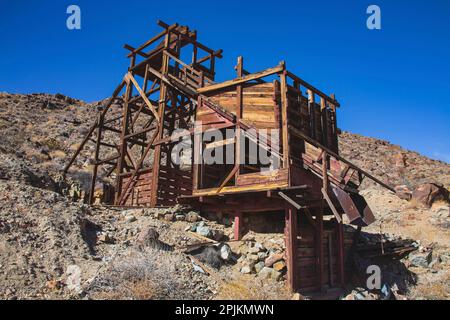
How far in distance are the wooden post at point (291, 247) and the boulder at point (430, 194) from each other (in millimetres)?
15977

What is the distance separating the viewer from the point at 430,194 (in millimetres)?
22859

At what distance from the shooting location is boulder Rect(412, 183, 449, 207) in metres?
22.7

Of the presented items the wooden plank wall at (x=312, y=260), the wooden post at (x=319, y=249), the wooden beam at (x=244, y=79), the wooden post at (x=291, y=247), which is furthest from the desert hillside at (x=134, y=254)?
the wooden beam at (x=244, y=79)

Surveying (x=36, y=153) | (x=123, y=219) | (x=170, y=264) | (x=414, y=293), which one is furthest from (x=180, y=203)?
(x=36, y=153)

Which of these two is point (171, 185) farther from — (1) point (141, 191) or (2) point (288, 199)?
(2) point (288, 199)

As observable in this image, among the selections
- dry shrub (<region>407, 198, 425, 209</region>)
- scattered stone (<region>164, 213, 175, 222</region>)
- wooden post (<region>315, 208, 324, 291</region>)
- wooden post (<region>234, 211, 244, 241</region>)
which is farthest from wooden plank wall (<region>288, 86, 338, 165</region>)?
dry shrub (<region>407, 198, 425, 209</region>)

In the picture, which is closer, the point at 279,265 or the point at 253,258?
the point at 279,265

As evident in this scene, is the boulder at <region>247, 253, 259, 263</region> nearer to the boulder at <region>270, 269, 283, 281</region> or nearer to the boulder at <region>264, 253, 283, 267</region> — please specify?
the boulder at <region>264, 253, 283, 267</region>

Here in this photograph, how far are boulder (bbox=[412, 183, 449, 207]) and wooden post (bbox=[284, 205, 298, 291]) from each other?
16.0m

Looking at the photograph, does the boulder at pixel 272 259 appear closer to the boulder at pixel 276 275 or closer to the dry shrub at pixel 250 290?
the boulder at pixel 276 275

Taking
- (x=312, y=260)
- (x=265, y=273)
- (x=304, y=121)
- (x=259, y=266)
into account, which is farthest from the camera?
(x=304, y=121)

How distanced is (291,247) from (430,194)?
16.7 meters

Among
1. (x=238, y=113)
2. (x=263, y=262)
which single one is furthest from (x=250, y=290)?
(x=238, y=113)

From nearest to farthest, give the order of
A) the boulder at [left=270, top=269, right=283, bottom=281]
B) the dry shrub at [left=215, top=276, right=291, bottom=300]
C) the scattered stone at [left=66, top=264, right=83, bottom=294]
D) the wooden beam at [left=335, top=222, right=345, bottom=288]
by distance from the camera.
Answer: the scattered stone at [left=66, top=264, right=83, bottom=294] → the dry shrub at [left=215, top=276, right=291, bottom=300] → the boulder at [left=270, top=269, right=283, bottom=281] → the wooden beam at [left=335, top=222, right=345, bottom=288]
